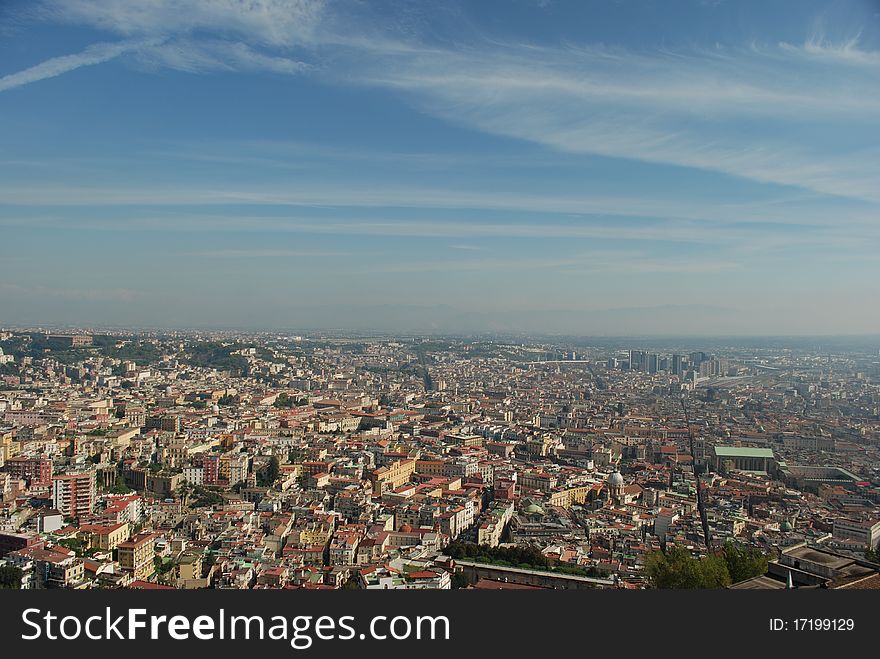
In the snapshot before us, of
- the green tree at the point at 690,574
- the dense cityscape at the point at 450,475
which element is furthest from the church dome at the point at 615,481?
the green tree at the point at 690,574

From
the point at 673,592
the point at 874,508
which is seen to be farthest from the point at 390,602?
the point at 874,508

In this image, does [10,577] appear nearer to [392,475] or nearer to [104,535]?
[104,535]

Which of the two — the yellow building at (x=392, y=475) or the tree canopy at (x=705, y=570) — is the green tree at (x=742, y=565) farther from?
the yellow building at (x=392, y=475)

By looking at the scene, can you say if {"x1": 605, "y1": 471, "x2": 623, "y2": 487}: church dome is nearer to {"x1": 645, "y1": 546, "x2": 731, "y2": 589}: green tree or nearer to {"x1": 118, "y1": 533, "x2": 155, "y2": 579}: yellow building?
{"x1": 645, "y1": 546, "x2": 731, "y2": 589}: green tree

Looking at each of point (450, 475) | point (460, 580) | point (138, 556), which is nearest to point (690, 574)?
point (460, 580)

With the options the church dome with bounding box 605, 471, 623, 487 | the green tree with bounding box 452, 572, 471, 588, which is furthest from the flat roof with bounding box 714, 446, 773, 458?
the green tree with bounding box 452, 572, 471, 588

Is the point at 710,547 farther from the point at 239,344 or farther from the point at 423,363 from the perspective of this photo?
the point at 239,344
